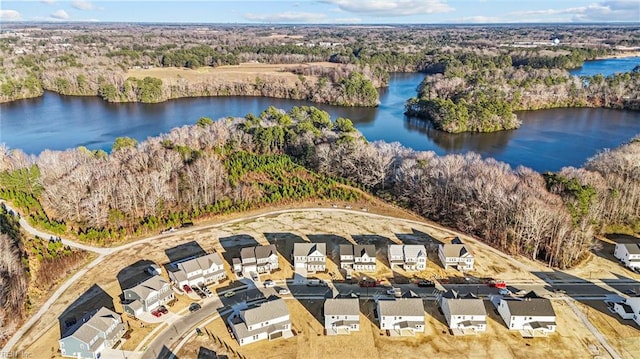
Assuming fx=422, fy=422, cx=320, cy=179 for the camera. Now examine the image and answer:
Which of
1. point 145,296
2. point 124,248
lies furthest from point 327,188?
point 145,296

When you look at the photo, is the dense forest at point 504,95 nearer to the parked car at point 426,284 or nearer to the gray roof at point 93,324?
the parked car at point 426,284

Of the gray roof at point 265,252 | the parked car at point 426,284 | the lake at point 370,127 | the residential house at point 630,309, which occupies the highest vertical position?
the lake at point 370,127

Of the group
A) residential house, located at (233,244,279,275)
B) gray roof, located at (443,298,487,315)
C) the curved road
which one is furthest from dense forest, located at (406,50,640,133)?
gray roof, located at (443,298,487,315)

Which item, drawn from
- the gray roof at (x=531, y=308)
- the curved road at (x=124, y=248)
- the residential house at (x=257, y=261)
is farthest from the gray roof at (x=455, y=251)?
the residential house at (x=257, y=261)

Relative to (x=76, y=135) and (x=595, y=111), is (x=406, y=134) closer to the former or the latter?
(x=595, y=111)

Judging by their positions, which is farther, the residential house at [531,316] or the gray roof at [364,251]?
the gray roof at [364,251]

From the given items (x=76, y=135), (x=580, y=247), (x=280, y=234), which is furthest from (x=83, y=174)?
(x=580, y=247)
